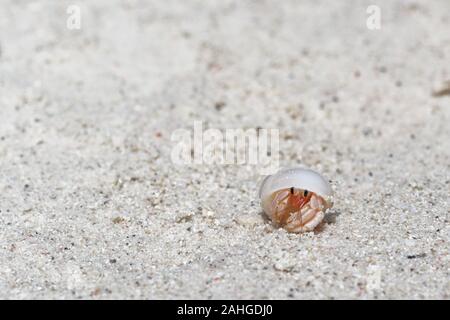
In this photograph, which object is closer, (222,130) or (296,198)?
(296,198)

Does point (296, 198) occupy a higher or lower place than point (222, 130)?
lower

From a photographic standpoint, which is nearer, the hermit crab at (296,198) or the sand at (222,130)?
the sand at (222,130)

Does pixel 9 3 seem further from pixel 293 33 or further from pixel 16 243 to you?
pixel 16 243

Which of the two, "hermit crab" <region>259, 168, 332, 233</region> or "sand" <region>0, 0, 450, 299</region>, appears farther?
"hermit crab" <region>259, 168, 332, 233</region>
